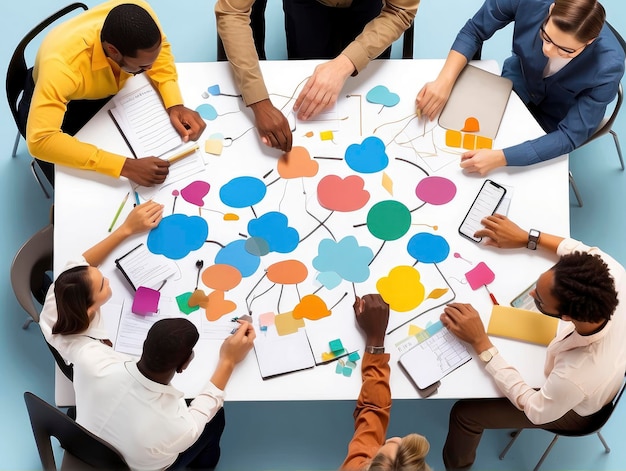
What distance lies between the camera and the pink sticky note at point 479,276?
2064 millimetres

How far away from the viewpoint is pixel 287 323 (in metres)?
2.00

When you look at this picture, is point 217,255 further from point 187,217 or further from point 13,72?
point 13,72

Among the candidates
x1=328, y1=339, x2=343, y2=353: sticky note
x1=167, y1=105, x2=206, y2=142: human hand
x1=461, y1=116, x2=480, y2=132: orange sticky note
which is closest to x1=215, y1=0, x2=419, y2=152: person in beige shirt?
x1=167, y1=105, x2=206, y2=142: human hand

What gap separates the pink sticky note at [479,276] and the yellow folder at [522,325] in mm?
96

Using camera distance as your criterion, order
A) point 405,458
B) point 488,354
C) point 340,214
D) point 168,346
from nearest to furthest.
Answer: point 405,458 → point 168,346 → point 488,354 → point 340,214

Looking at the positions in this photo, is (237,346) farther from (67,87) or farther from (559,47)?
(559,47)

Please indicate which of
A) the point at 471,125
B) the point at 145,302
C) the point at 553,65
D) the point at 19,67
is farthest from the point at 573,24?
the point at 19,67

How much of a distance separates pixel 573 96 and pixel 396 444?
4.93 ft

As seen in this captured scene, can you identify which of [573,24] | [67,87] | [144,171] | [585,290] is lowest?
[585,290]

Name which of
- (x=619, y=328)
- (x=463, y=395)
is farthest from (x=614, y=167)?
(x=463, y=395)

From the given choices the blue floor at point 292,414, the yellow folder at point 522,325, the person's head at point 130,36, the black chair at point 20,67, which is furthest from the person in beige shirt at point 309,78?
the blue floor at point 292,414

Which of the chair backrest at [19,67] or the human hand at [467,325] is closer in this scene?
the human hand at [467,325]

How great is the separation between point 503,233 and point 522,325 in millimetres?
303

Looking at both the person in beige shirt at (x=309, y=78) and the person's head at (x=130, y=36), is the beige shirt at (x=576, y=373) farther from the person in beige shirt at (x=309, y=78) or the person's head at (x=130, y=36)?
the person's head at (x=130, y=36)
